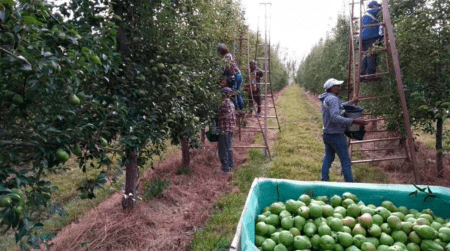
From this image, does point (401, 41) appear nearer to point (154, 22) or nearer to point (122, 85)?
point (154, 22)

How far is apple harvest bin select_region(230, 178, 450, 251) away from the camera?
2612 mm

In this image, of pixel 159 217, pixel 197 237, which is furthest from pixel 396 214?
pixel 159 217

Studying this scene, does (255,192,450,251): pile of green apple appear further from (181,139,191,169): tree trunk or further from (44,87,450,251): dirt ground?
(181,139,191,169): tree trunk

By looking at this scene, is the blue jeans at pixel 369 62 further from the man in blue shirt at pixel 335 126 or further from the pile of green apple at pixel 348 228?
the pile of green apple at pixel 348 228

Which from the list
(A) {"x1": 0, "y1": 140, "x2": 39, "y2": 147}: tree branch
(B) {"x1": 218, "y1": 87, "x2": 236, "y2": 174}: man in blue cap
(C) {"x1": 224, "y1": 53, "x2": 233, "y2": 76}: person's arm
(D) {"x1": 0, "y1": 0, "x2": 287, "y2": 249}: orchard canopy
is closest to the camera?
(D) {"x1": 0, "y1": 0, "x2": 287, "y2": 249}: orchard canopy

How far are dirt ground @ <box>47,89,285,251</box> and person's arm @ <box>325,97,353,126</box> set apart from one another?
231 cm

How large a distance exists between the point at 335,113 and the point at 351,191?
1808 mm

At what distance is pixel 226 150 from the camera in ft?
21.0

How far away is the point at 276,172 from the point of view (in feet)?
20.7

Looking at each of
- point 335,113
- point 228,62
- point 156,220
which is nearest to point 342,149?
point 335,113

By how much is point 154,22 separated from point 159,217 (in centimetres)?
259

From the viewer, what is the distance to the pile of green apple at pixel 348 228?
2.12 m

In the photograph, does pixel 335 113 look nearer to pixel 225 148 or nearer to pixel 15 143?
pixel 225 148

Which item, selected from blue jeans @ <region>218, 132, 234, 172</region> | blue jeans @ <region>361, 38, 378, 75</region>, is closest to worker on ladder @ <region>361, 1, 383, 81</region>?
blue jeans @ <region>361, 38, 378, 75</region>
